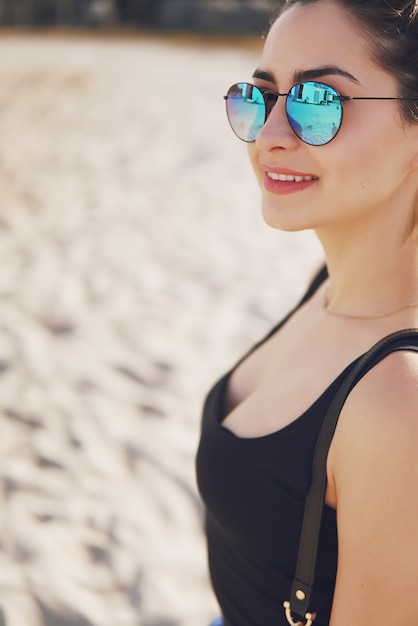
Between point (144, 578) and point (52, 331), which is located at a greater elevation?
point (52, 331)

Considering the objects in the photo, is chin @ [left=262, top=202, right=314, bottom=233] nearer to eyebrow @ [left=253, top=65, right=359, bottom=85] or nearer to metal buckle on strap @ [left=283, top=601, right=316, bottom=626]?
eyebrow @ [left=253, top=65, right=359, bottom=85]

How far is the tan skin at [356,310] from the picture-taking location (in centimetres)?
115

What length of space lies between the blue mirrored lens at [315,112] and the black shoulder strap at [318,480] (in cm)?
37

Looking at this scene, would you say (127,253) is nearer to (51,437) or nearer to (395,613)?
(51,437)

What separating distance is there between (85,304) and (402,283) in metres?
3.14

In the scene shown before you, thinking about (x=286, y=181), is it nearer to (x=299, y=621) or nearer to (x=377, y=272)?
(x=377, y=272)

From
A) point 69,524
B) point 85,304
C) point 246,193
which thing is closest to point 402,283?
point 69,524

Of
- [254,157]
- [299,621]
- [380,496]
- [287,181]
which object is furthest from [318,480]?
[254,157]

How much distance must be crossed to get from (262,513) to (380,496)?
30cm

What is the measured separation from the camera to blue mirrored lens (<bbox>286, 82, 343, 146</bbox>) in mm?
1334

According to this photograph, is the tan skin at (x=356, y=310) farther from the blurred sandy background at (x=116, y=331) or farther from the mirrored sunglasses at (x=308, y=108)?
the blurred sandy background at (x=116, y=331)

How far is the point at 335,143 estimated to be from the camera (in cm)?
135

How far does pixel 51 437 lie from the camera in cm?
317

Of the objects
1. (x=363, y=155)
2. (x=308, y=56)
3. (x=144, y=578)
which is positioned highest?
(x=308, y=56)
